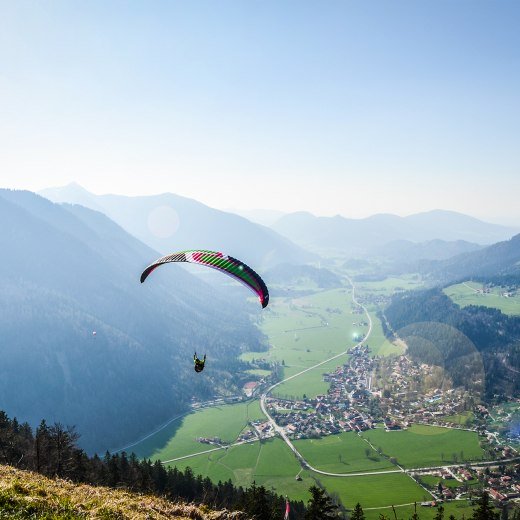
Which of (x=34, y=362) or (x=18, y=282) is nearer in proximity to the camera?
(x=34, y=362)

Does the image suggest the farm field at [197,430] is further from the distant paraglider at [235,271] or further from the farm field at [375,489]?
the distant paraglider at [235,271]

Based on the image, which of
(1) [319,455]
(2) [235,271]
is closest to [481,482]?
(1) [319,455]

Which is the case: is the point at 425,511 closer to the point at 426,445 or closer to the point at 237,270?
the point at 426,445

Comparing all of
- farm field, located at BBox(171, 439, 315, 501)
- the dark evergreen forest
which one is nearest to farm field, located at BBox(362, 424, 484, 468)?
farm field, located at BBox(171, 439, 315, 501)

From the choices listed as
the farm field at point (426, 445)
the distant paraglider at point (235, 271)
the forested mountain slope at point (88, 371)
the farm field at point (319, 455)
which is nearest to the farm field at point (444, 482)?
the farm field at point (319, 455)

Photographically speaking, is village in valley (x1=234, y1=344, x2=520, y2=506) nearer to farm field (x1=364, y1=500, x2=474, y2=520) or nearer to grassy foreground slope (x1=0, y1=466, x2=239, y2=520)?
farm field (x1=364, y1=500, x2=474, y2=520)

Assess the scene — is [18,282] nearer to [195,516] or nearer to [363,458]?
[363,458]

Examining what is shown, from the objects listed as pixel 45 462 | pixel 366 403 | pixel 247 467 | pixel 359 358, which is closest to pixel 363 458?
pixel 247 467

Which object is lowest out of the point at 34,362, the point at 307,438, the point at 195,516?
the point at 307,438
